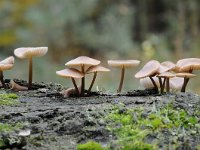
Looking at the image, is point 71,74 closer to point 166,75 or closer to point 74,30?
Result: point 166,75

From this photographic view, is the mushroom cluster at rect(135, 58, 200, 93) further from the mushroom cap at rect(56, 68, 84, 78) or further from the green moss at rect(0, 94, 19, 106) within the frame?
the green moss at rect(0, 94, 19, 106)

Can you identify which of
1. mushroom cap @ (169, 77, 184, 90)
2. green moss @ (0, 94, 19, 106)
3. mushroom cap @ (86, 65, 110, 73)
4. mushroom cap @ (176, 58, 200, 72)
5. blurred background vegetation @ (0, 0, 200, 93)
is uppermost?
blurred background vegetation @ (0, 0, 200, 93)

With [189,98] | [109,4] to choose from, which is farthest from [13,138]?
[109,4]

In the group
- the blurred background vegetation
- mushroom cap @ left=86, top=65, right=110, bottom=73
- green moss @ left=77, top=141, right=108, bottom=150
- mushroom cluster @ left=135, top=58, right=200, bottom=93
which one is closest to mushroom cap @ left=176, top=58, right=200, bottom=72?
mushroom cluster @ left=135, top=58, right=200, bottom=93

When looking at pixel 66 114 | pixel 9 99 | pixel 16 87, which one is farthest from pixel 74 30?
pixel 66 114

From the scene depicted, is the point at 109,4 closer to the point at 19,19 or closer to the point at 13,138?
the point at 19,19
